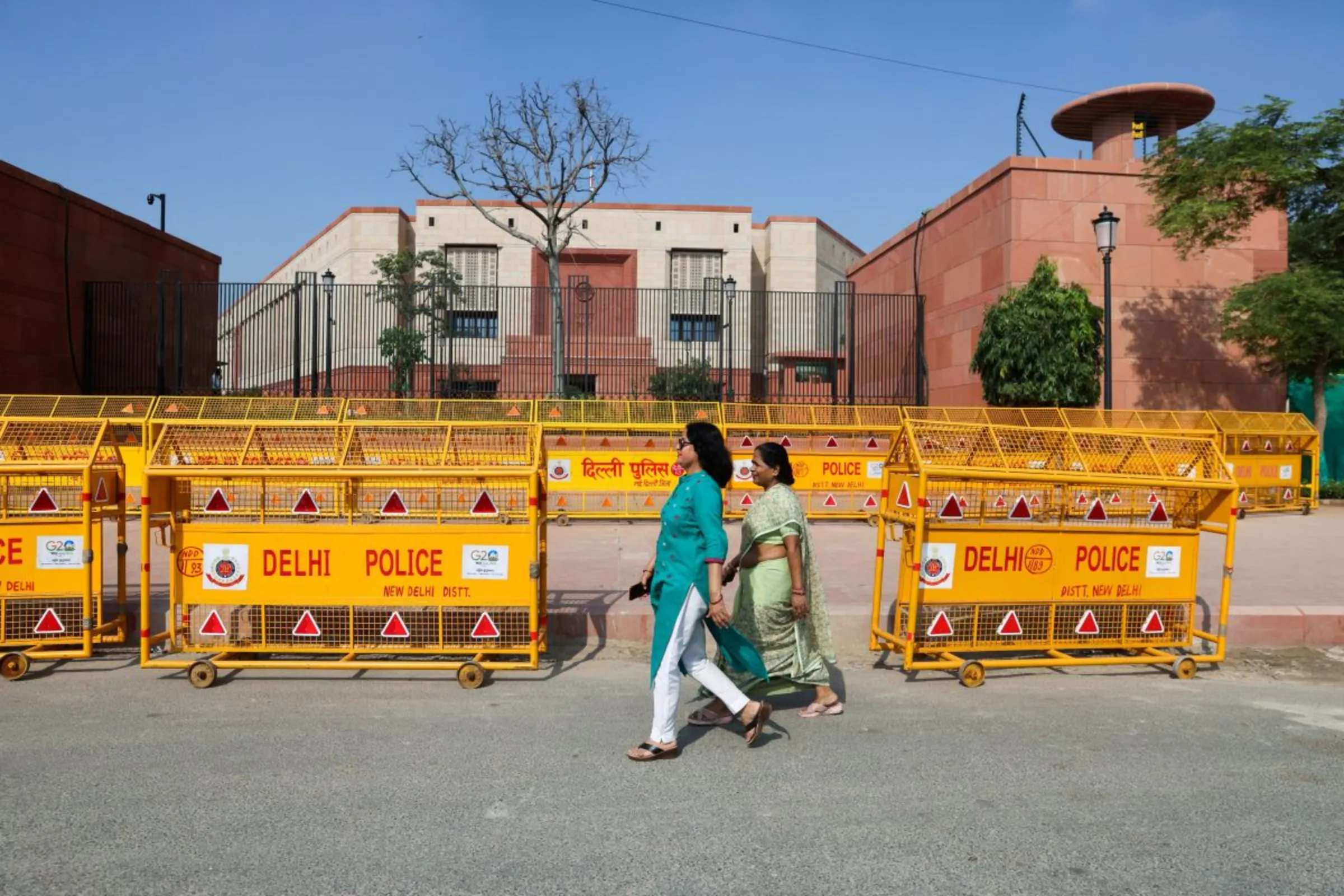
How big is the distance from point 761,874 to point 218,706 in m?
3.74

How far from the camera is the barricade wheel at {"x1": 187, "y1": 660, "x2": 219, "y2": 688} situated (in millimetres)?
6059

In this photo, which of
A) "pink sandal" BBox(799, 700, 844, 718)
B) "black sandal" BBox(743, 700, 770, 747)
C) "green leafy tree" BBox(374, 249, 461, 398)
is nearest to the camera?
"black sandal" BBox(743, 700, 770, 747)

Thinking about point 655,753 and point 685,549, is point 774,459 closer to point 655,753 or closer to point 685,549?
point 685,549

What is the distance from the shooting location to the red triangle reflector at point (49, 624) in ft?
21.2

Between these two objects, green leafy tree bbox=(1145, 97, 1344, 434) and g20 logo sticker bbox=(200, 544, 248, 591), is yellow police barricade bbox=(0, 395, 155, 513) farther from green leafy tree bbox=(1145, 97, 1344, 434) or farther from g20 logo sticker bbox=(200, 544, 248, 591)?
green leafy tree bbox=(1145, 97, 1344, 434)

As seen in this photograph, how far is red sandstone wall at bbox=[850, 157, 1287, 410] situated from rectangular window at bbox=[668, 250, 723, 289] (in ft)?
94.7

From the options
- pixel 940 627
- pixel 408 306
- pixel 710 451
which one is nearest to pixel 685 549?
pixel 710 451

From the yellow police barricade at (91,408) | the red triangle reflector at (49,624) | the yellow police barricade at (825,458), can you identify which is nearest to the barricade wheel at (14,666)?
the red triangle reflector at (49,624)

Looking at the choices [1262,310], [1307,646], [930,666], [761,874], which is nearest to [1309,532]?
[1262,310]

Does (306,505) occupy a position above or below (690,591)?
above

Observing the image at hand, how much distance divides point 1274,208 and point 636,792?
65.0ft

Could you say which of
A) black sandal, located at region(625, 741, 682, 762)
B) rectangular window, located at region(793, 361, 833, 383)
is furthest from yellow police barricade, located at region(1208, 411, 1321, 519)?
black sandal, located at region(625, 741, 682, 762)

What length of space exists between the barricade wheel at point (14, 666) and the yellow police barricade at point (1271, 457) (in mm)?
16889

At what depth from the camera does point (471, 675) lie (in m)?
6.08
